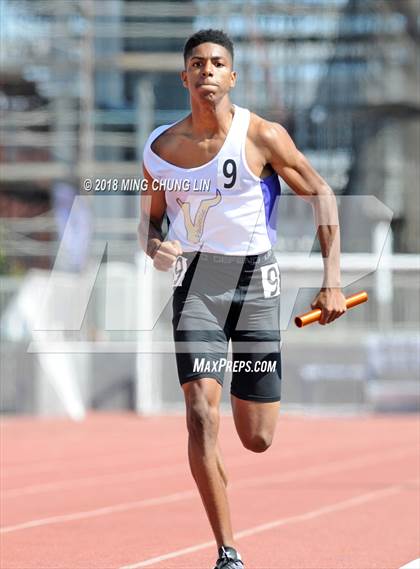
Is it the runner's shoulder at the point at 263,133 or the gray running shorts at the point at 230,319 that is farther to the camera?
the runner's shoulder at the point at 263,133

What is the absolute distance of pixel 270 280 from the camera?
6156 mm

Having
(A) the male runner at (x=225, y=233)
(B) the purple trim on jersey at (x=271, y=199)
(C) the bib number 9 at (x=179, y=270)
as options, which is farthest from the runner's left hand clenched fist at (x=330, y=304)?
(C) the bib number 9 at (x=179, y=270)

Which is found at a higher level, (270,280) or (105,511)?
(270,280)

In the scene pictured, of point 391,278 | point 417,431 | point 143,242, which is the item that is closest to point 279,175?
point 143,242

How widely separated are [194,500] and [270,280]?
4.17m

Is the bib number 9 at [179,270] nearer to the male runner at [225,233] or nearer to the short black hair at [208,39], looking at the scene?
the male runner at [225,233]

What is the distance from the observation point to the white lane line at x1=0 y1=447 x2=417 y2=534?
28.5 ft

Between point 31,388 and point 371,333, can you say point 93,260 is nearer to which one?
point 31,388

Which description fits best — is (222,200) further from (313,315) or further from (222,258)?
(313,315)

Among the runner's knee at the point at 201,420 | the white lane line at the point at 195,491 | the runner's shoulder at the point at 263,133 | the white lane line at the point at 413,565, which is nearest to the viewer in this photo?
the runner's knee at the point at 201,420

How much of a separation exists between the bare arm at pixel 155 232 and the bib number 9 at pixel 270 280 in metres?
0.45

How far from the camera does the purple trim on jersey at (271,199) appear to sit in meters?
6.13

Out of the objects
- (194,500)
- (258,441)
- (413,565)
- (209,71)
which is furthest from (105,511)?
(209,71)

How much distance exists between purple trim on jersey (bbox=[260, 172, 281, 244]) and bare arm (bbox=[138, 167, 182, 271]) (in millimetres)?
450
